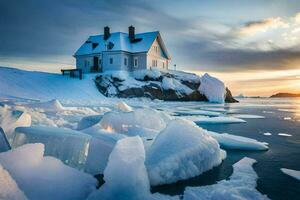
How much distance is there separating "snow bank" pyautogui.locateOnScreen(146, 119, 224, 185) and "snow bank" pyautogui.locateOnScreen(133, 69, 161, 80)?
32374mm

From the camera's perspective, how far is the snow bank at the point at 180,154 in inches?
183

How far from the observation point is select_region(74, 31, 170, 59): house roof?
128 ft

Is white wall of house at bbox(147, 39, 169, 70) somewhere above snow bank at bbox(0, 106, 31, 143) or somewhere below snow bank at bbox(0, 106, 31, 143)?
above

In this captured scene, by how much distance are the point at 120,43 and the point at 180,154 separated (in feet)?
116

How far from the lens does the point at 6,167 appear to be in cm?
361

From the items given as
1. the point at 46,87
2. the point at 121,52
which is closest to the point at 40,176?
the point at 46,87

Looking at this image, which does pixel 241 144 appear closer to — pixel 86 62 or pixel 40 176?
pixel 40 176

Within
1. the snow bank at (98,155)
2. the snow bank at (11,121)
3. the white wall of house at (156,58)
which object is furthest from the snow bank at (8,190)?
the white wall of house at (156,58)

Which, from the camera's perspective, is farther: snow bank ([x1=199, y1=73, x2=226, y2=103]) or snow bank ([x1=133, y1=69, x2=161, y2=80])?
snow bank ([x1=199, y1=73, x2=226, y2=103])

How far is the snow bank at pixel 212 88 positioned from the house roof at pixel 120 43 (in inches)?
354

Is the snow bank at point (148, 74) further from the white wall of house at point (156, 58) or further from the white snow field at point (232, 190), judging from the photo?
the white snow field at point (232, 190)

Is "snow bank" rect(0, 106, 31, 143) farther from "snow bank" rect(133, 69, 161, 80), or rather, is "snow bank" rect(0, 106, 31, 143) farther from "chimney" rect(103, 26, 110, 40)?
"chimney" rect(103, 26, 110, 40)

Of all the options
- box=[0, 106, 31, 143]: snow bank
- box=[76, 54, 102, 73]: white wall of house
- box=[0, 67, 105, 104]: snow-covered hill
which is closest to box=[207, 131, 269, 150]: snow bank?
box=[0, 106, 31, 143]: snow bank

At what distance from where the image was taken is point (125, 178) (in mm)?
3902
